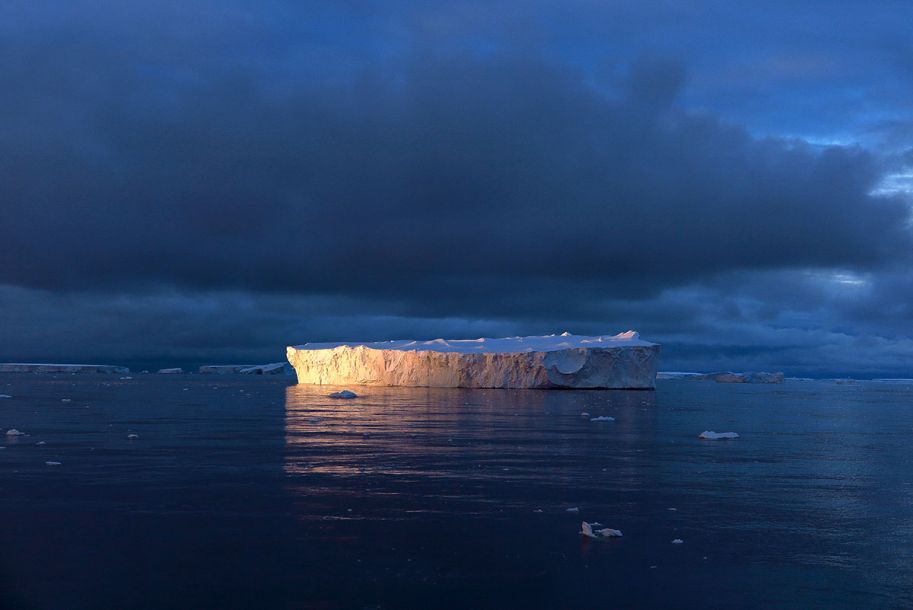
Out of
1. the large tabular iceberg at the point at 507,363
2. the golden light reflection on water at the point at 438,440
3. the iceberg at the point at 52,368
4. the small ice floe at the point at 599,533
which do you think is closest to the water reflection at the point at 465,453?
the golden light reflection on water at the point at 438,440

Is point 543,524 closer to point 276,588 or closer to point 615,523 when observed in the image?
point 615,523

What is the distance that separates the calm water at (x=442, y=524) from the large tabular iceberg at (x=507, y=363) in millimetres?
35269

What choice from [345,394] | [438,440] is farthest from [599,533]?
[345,394]

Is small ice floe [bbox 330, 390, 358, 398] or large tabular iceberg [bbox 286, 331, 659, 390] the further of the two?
large tabular iceberg [bbox 286, 331, 659, 390]

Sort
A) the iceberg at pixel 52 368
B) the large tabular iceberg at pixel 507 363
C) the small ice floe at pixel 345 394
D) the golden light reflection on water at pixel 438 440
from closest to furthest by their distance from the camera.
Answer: the golden light reflection on water at pixel 438 440
the small ice floe at pixel 345 394
the large tabular iceberg at pixel 507 363
the iceberg at pixel 52 368

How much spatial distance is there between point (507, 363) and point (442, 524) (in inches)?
1772

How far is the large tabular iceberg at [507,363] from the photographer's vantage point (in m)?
53.3

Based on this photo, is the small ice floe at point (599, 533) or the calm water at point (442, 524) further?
the small ice floe at point (599, 533)

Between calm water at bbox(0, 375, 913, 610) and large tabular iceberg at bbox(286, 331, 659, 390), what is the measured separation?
116 ft

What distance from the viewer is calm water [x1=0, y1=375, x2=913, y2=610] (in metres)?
6.35

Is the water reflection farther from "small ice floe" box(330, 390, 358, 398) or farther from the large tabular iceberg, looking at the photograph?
the large tabular iceberg

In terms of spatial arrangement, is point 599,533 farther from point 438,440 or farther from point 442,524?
point 438,440

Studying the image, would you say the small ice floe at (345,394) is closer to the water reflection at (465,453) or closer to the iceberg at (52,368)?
the water reflection at (465,453)

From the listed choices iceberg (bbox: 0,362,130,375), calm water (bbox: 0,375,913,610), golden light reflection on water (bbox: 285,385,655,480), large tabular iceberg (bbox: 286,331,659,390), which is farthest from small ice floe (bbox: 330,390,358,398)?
iceberg (bbox: 0,362,130,375)
